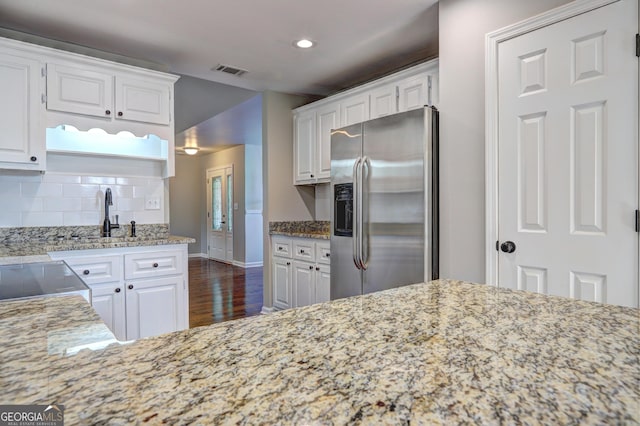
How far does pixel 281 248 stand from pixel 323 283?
0.75 meters

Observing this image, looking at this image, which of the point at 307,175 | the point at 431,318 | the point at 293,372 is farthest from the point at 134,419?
the point at 307,175

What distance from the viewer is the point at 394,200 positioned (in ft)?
8.32

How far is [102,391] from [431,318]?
610mm

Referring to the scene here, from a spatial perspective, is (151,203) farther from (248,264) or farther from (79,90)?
(248,264)

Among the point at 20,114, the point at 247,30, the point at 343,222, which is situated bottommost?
the point at 343,222

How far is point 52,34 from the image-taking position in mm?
2762

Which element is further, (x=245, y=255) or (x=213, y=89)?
(x=245, y=255)

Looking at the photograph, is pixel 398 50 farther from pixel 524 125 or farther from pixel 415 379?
pixel 415 379

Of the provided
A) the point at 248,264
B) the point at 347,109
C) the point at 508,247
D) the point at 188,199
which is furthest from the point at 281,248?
the point at 188,199

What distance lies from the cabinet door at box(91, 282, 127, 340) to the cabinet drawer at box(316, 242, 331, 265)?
1.59m

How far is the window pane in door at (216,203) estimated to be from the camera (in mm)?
8281

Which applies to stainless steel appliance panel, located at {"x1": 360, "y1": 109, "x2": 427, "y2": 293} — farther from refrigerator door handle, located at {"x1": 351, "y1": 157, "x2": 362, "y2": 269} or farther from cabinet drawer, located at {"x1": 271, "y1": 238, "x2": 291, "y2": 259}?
cabinet drawer, located at {"x1": 271, "y1": 238, "x2": 291, "y2": 259}

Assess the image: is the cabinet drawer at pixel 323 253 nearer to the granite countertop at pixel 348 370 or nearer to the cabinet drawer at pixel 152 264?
the cabinet drawer at pixel 152 264

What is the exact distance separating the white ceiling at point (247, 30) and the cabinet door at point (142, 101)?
0.30 meters
